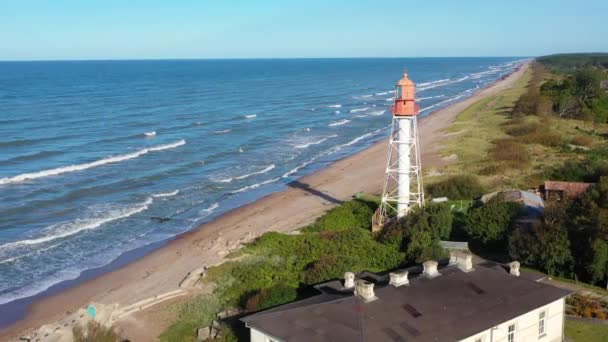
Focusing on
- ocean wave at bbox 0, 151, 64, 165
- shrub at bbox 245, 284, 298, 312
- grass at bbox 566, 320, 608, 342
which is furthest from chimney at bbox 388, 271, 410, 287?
ocean wave at bbox 0, 151, 64, 165

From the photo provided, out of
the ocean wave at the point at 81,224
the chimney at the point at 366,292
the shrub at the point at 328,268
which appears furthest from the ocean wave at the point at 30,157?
the chimney at the point at 366,292

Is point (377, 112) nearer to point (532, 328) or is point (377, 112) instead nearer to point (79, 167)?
point (79, 167)

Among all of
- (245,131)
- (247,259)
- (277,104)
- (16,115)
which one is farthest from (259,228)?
(277,104)

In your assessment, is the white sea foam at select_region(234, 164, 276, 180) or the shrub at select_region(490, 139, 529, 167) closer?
the shrub at select_region(490, 139, 529, 167)

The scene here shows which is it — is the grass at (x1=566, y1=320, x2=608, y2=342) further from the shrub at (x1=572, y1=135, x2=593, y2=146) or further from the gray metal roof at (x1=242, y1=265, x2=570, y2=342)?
the shrub at (x1=572, y1=135, x2=593, y2=146)

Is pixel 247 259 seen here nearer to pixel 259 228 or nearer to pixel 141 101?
pixel 259 228

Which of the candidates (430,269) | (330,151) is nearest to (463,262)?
(430,269)
